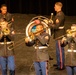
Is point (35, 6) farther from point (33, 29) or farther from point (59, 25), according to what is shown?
point (33, 29)

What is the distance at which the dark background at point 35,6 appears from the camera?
16.8 m

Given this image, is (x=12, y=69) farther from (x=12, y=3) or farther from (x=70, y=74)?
(x=12, y=3)

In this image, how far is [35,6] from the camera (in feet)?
55.2

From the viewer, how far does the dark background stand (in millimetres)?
16797

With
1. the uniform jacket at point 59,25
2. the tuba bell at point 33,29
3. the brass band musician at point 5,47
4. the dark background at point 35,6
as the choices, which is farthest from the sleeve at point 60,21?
the dark background at point 35,6

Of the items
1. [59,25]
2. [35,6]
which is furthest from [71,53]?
[35,6]

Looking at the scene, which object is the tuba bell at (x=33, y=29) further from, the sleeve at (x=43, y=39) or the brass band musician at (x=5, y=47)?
the brass band musician at (x=5, y=47)

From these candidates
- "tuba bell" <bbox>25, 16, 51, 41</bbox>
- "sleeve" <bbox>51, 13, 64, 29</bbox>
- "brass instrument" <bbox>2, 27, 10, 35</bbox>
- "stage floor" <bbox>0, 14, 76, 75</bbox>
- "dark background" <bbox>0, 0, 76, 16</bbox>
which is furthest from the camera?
"dark background" <bbox>0, 0, 76, 16</bbox>

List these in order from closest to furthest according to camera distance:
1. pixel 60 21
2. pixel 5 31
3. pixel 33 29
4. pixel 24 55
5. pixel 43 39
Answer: pixel 43 39
pixel 5 31
pixel 33 29
pixel 60 21
pixel 24 55

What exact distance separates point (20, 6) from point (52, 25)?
8052 mm

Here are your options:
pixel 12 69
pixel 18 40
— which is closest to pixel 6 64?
pixel 12 69

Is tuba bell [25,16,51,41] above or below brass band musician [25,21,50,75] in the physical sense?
above

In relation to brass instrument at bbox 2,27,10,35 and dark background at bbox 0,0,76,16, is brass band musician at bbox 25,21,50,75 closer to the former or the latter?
→ brass instrument at bbox 2,27,10,35

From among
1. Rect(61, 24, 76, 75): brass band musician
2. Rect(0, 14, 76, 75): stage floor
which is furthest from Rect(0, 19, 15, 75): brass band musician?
Rect(61, 24, 76, 75): brass band musician
